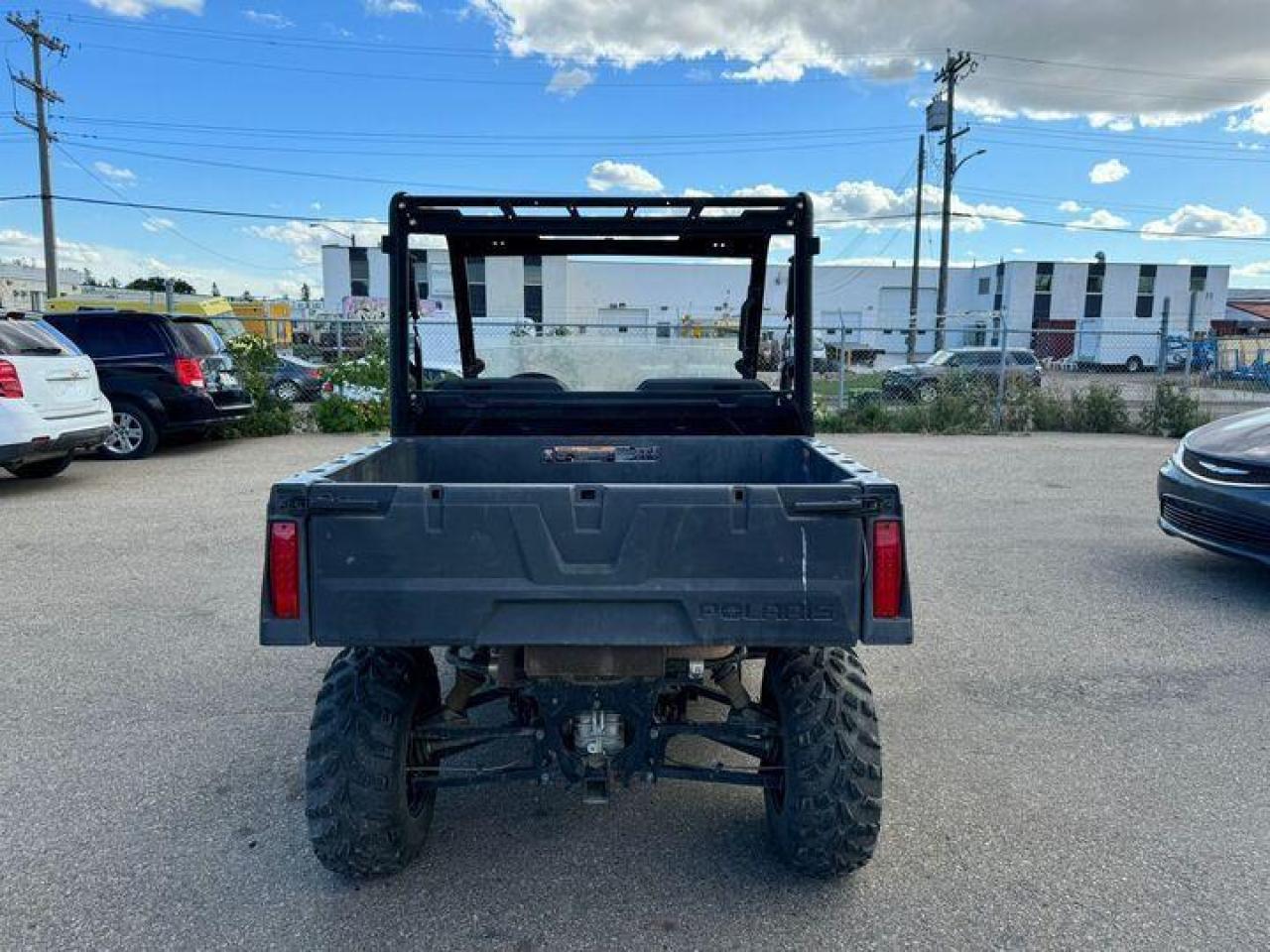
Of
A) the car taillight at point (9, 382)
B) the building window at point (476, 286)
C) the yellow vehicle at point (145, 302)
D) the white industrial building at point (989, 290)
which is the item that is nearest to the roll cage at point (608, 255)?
the building window at point (476, 286)

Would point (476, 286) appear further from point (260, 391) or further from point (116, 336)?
point (260, 391)

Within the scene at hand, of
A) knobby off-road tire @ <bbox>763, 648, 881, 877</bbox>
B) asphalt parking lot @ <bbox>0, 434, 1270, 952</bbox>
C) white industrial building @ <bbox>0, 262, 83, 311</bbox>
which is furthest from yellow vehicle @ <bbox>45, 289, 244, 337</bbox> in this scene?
white industrial building @ <bbox>0, 262, 83, 311</bbox>

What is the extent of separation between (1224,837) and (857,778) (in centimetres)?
145

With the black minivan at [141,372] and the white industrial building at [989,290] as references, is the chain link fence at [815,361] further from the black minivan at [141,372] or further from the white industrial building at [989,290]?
the white industrial building at [989,290]

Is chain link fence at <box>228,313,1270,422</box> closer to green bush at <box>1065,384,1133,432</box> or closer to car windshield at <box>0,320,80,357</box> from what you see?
green bush at <box>1065,384,1133,432</box>

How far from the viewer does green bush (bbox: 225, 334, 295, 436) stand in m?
13.0

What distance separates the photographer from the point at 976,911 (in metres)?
2.56

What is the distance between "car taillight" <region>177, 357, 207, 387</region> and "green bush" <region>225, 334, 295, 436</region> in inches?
60.4

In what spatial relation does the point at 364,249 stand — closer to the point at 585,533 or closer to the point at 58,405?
the point at 58,405

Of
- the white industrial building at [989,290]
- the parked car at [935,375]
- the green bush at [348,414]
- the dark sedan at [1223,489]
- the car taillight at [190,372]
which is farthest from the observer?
the white industrial building at [989,290]

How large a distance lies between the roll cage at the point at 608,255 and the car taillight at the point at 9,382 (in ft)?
17.9

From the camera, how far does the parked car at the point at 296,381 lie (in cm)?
1377

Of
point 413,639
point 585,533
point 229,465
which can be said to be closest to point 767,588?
point 585,533

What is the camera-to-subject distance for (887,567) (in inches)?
90.8
